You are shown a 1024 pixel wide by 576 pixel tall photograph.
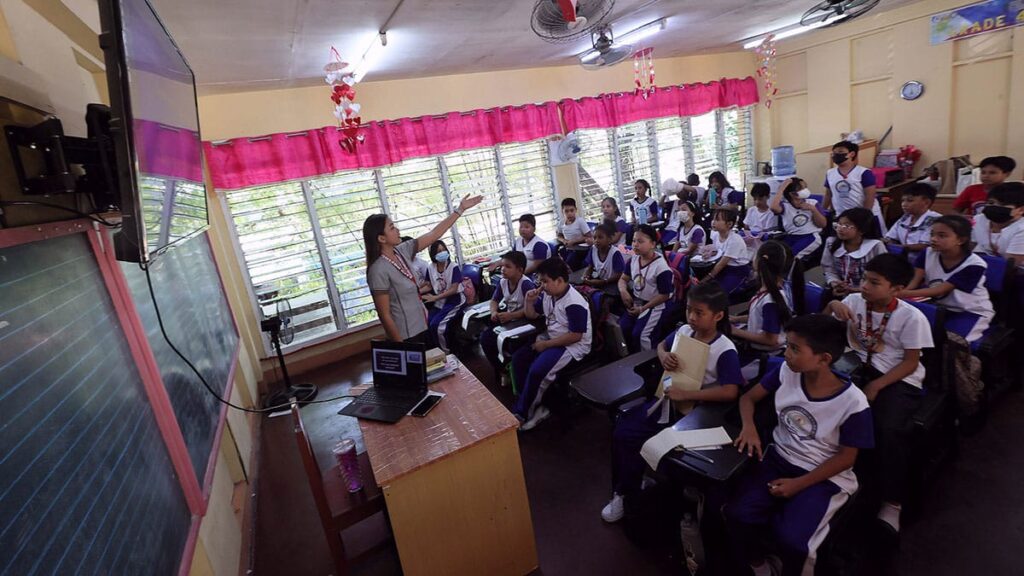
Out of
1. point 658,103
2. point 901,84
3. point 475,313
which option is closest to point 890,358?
point 475,313

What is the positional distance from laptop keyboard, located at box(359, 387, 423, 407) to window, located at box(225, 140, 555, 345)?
8.78 feet

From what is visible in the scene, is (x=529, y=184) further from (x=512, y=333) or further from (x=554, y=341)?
(x=554, y=341)

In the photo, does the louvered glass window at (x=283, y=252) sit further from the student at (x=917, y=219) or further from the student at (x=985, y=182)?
the student at (x=985, y=182)

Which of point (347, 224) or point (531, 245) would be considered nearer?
point (347, 224)

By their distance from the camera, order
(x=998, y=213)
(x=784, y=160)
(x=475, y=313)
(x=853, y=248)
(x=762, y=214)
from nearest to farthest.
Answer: (x=998, y=213) < (x=853, y=248) < (x=475, y=313) < (x=762, y=214) < (x=784, y=160)

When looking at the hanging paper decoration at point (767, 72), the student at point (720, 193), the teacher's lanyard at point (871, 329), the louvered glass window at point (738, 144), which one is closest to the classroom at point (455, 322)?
the teacher's lanyard at point (871, 329)

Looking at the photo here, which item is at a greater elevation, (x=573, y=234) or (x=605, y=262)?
(x=573, y=234)

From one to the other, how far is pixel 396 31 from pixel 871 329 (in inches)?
143

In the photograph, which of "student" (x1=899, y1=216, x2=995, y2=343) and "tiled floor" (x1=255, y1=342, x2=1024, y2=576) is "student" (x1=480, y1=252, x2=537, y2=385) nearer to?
"tiled floor" (x1=255, y1=342, x2=1024, y2=576)

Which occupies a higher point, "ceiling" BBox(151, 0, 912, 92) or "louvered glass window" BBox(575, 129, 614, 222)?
"ceiling" BBox(151, 0, 912, 92)

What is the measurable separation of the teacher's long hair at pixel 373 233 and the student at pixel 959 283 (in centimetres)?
338

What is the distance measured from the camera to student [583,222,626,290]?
4.64 metres

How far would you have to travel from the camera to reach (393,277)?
3100 millimetres

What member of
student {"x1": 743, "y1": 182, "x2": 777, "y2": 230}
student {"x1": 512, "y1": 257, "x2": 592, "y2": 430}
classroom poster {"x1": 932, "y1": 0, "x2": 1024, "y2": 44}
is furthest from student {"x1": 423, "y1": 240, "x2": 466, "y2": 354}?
classroom poster {"x1": 932, "y1": 0, "x2": 1024, "y2": 44}
